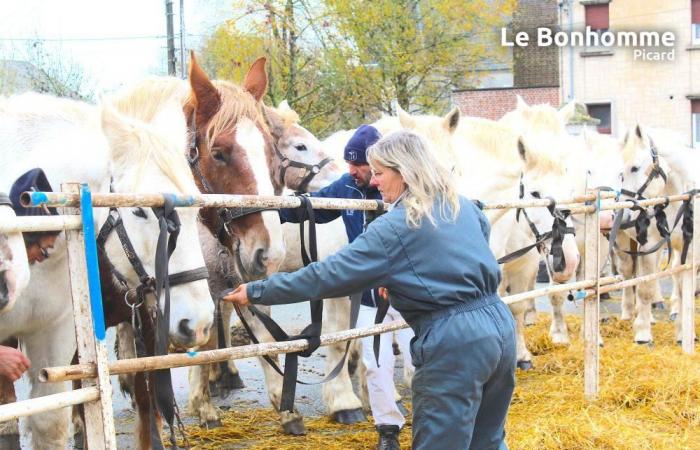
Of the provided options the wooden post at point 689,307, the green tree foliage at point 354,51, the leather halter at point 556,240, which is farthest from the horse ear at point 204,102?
the green tree foliage at point 354,51

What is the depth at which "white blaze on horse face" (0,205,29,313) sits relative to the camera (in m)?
2.87

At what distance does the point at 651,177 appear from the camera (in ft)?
28.2

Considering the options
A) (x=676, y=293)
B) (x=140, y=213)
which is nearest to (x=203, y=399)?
(x=140, y=213)

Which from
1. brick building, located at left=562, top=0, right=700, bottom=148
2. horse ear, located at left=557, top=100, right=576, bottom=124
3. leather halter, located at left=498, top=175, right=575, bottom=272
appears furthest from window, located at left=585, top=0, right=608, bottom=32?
leather halter, located at left=498, top=175, right=575, bottom=272

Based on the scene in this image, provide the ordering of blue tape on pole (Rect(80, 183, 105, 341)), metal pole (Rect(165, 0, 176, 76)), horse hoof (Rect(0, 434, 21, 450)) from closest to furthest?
1. blue tape on pole (Rect(80, 183, 105, 341))
2. horse hoof (Rect(0, 434, 21, 450))
3. metal pole (Rect(165, 0, 176, 76))

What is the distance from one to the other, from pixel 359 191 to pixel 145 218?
175 cm

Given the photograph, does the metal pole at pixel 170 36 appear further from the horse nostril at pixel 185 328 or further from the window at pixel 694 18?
the window at pixel 694 18

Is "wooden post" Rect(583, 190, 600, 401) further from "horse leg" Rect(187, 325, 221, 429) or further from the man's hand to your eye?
the man's hand

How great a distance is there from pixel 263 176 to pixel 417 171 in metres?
1.66

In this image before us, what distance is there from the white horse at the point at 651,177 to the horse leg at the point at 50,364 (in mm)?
6052

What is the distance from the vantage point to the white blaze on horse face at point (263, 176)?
15.0 feet

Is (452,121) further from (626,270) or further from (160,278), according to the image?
(626,270)

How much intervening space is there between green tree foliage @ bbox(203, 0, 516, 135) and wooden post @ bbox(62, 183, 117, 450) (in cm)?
1239

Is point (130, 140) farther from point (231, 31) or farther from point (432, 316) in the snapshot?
point (231, 31)
